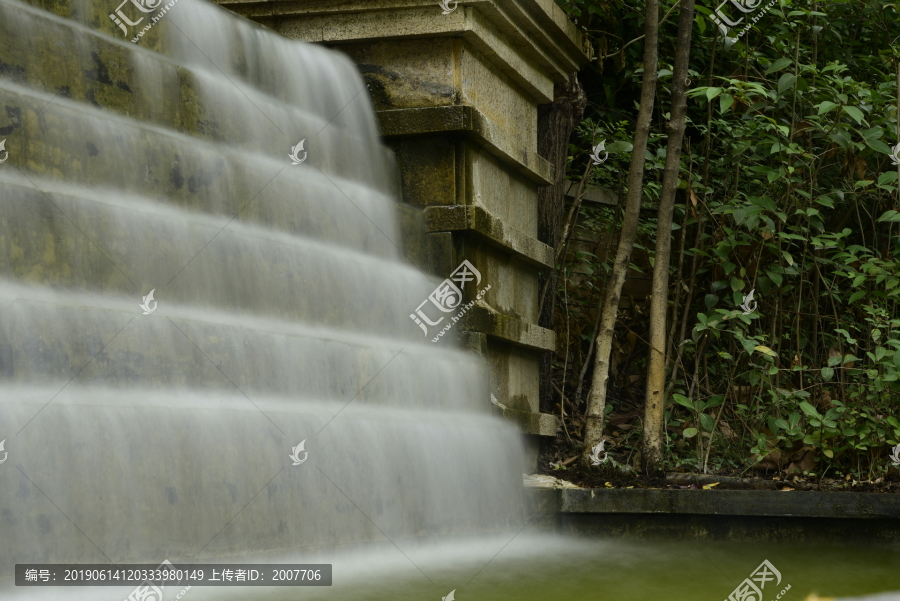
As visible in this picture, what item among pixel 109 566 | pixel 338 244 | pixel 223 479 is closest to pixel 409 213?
pixel 338 244

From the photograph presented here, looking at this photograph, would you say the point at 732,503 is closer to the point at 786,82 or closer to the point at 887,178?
the point at 887,178

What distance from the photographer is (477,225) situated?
4383mm

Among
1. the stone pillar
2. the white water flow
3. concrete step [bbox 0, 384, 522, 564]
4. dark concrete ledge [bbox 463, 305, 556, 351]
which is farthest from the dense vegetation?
concrete step [bbox 0, 384, 522, 564]

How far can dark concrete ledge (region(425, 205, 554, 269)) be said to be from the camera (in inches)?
171

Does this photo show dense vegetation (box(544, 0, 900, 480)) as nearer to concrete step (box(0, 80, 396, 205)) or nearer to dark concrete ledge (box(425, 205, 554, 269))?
dark concrete ledge (box(425, 205, 554, 269))

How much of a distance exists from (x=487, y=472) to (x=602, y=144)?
2308mm

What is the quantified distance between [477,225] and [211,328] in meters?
1.80

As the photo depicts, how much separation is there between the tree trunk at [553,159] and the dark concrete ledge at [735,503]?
4.06ft

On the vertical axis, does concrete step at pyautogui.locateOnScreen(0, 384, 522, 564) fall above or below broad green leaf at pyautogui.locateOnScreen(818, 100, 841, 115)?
below

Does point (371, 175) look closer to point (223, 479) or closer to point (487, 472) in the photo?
point (487, 472)

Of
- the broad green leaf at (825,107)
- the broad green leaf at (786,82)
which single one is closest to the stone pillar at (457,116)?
the broad green leaf at (786,82)

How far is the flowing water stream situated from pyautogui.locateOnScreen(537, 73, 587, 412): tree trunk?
3.46ft

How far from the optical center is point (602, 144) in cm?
546

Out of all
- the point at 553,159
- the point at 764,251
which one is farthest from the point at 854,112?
the point at 553,159
